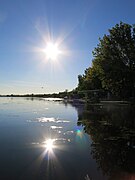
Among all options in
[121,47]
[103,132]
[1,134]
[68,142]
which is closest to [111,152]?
[68,142]

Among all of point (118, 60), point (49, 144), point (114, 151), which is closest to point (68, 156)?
point (114, 151)

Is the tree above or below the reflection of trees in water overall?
above

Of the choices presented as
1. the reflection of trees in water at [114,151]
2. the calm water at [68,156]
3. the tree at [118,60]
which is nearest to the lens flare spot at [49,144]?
the calm water at [68,156]

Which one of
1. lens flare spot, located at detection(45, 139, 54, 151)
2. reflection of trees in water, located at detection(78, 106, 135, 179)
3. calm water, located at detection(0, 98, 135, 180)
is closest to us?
calm water, located at detection(0, 98, 135, 180)

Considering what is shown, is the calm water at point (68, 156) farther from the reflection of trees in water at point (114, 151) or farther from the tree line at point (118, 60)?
the tree line at point (118, 60)

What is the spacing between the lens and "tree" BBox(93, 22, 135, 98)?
149 ft

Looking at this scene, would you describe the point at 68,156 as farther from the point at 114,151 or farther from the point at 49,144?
the point at 49,144

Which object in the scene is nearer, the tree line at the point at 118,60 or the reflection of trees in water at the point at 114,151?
the reflection of trees in water at the point at 114,151

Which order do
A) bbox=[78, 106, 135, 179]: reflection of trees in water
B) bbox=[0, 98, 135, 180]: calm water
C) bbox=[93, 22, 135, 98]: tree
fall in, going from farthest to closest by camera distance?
bbox=[93, 22, 135, 98]: tree → bbox=[78, 106, 135, 179]: reflection of trees in water → bbox=[0, 98, 135, 180]: calm water

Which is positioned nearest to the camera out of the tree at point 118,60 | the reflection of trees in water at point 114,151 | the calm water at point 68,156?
the calm water at point 68,156

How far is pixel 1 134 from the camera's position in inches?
534

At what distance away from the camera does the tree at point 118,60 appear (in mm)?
45562

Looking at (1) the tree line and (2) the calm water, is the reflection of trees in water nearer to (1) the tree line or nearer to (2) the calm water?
(2) the calm water

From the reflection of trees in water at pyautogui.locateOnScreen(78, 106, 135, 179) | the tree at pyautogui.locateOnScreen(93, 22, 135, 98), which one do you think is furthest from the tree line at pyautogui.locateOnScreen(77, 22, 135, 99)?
the reflection of trees in water at pyautogui.locateOnScreen(78, 106, 135, 179)
